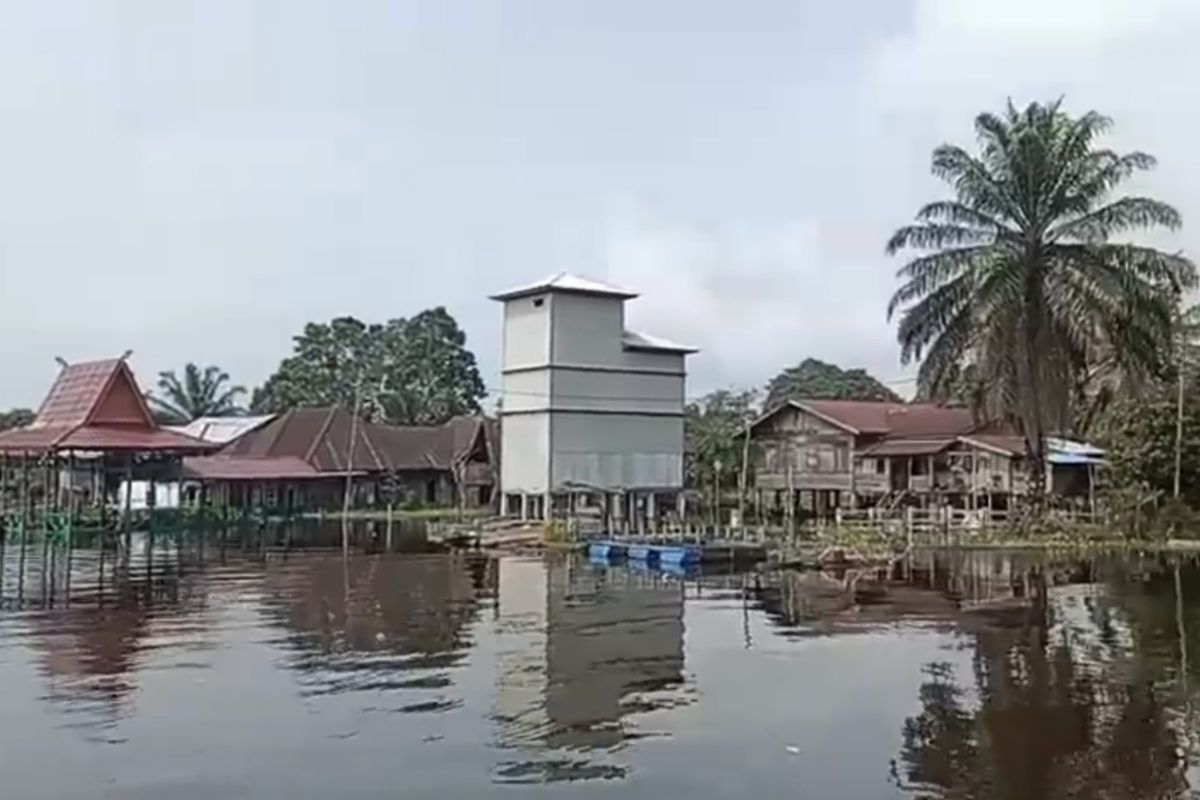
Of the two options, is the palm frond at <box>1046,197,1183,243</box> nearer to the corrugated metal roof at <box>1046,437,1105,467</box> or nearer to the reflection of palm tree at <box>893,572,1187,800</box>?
the corrugated metal roof at <box>1046,437,1105,467</box>

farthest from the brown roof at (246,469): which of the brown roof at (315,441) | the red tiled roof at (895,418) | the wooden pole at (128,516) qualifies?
the red tiled roof at (895,418)

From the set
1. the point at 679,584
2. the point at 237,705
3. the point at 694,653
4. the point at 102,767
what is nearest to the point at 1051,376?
the point at 679,584

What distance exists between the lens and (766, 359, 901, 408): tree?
8262 centimetres

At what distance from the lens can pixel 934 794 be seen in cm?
1141

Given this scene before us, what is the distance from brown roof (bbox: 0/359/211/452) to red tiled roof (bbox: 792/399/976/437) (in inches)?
925

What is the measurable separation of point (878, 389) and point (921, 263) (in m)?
44.7

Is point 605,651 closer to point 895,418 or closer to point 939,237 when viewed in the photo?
point 939,237

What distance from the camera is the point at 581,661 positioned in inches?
731

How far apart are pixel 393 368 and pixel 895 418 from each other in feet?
112

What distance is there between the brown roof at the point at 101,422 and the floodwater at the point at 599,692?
1366 centimetres

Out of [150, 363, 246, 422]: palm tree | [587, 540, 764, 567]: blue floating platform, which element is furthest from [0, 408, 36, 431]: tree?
[587, 540, 764, 567]: blue floating platform

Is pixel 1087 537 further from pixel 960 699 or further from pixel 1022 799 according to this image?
pixel 1022 799

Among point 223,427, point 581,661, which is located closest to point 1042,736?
point 581,661

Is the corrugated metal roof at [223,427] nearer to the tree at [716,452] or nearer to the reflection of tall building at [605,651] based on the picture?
the tree at [716,452]
